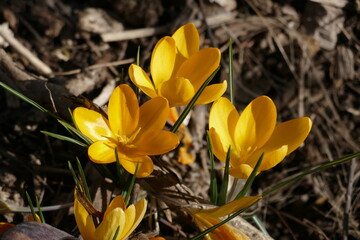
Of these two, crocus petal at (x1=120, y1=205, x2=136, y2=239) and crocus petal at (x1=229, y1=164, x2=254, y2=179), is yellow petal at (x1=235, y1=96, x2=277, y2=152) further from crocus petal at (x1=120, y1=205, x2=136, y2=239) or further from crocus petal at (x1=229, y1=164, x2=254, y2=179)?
crocus petal at (x1=120, y1=205, x2=136, y2=239)

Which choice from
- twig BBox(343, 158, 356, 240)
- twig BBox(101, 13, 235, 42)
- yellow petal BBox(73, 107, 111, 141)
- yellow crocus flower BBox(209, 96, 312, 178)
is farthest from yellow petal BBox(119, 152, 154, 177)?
twig BBox(101, 13, 235, 42)

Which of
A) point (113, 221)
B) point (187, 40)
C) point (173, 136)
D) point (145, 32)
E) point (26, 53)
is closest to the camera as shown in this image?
point (113, 221)

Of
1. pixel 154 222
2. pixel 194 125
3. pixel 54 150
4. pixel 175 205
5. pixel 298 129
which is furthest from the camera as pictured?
pixel 194 125

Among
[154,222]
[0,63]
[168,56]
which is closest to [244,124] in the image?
[168,56]

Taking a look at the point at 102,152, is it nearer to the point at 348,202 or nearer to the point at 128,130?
the point at 128,130

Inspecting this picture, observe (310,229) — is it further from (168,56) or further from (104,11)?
(104,11)

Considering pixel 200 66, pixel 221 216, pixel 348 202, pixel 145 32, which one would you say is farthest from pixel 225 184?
pixel 145 32
